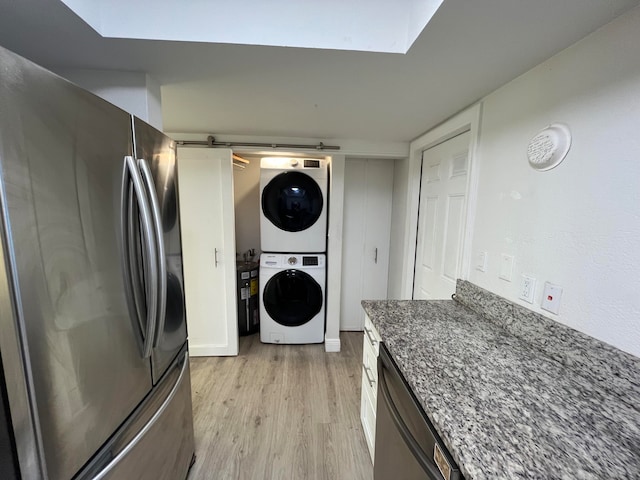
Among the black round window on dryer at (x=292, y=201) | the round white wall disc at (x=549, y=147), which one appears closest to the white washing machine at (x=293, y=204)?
the black round window on dryer at (x=292, y=201)

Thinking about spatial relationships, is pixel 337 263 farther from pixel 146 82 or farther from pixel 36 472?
pixel 36 472

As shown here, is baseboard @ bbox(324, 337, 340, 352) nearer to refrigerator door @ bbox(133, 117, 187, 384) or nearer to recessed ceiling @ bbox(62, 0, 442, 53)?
refrigerator door @ bbox(133, 117, 187, 384)

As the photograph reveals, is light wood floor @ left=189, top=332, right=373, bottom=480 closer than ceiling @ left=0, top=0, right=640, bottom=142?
No

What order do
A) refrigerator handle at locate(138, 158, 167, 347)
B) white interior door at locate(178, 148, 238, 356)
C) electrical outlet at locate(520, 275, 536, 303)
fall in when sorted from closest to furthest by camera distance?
1. refrigerator handle at locate(138, 158, 167, 347)
2. electrical outlet at locate(520, 275, 536, 303)
3. white interior door at locate(178, 148, 238, 356)

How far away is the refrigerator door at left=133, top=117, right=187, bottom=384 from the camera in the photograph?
0.95 metres

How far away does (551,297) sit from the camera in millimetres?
1009

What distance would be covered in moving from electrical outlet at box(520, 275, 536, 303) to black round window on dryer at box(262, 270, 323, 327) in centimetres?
174

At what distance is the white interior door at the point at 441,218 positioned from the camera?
164 cm

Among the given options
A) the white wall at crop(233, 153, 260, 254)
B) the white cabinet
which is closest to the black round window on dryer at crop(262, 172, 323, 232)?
the white wall at crop(233, 153, 260, 254)

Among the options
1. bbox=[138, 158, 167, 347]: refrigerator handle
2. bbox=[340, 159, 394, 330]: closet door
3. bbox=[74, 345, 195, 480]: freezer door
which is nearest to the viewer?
bbox=[74, 345, 195, 480]: freezer door

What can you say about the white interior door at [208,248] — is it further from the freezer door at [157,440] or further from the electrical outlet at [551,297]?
the electrical outlet at [551,297]

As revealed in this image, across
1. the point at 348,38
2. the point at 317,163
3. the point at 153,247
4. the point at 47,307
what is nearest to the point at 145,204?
the point at 153,247

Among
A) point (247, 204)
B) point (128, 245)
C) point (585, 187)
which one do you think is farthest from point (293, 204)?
point (585, 187)

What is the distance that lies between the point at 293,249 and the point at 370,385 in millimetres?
1447
